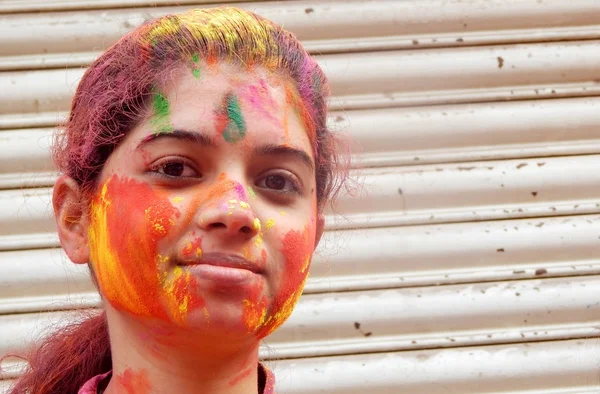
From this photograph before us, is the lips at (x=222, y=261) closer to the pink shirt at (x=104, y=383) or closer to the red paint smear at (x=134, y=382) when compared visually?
the red paint smear at (x=134, y=382)

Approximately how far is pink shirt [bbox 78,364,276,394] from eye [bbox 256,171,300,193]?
51 centimetres

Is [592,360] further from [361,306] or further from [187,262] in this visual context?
[187,262]

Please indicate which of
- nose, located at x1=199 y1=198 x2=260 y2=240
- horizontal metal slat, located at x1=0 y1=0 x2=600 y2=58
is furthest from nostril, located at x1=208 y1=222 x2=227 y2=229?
horizontal metal slat, located at x1=0 y1=0 x2=600 y2=58

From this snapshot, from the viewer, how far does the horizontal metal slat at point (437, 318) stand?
9.29ft

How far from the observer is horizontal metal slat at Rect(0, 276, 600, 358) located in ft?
9.29

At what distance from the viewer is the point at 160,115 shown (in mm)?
1794

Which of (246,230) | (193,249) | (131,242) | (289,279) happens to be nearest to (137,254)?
(131,242)

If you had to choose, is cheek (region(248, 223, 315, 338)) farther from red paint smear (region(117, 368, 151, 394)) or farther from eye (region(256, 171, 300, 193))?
red paint smear (region(117, 368, 151, 394))

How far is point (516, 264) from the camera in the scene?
290 cm

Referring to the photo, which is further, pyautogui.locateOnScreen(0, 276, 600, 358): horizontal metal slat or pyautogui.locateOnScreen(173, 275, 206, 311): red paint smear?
pyautogui.locateOnScreen(0, 276, 600, 358): horizontal metal slat

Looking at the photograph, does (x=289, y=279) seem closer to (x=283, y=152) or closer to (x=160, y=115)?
(x=283, y=152)

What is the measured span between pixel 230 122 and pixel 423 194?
4.30ft

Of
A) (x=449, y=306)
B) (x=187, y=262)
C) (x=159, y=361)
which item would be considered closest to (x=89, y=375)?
(x=159, y=361)

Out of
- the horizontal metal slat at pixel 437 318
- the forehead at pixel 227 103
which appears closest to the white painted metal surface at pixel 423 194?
the horizontal metal slat at pixel 437 318
